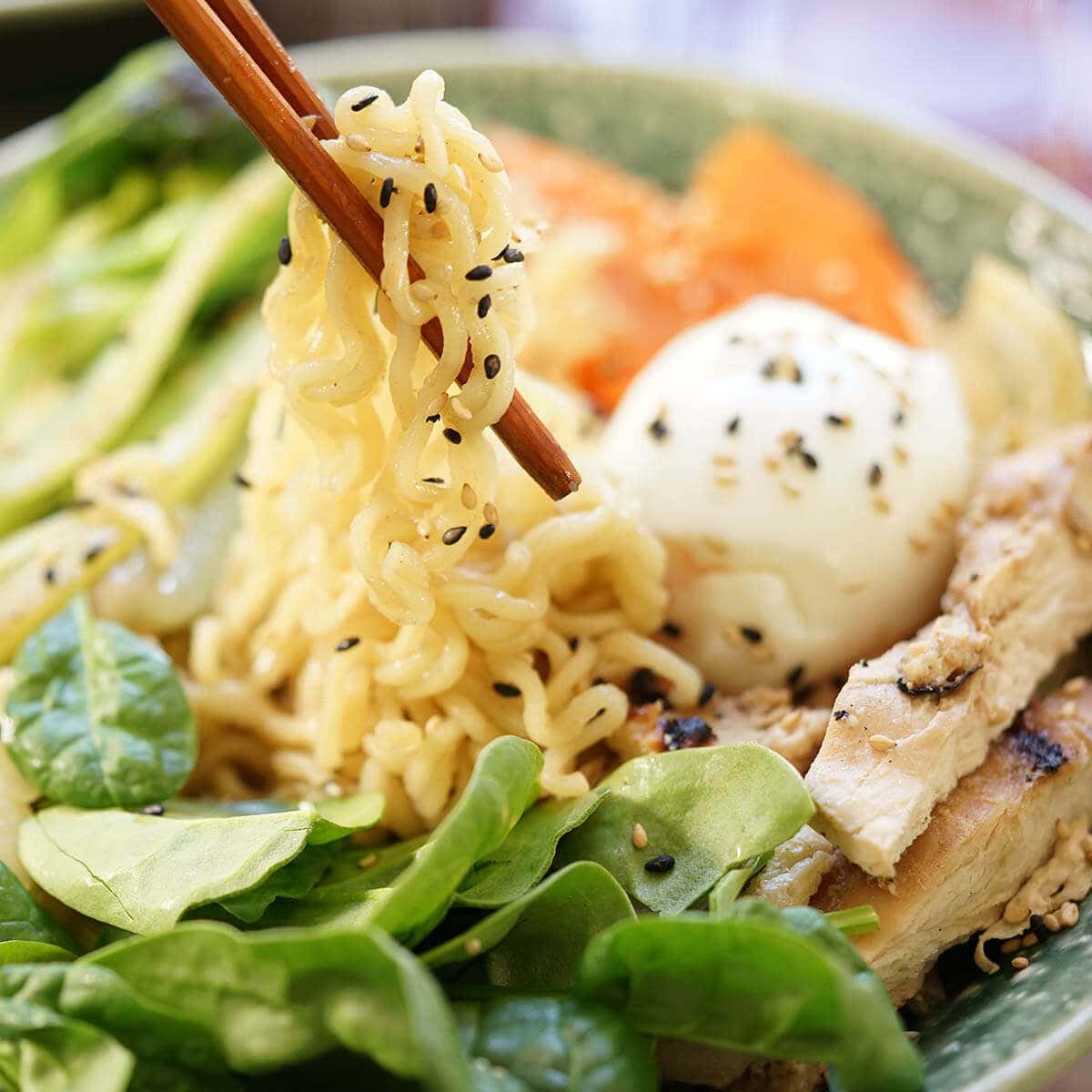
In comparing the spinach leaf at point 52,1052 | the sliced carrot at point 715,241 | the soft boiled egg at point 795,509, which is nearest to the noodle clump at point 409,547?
the soft boiled egg at point 795,509

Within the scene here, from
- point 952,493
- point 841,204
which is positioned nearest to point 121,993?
point 952,493

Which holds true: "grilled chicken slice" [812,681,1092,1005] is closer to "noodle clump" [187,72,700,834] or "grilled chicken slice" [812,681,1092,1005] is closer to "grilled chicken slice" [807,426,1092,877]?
"grilled chicken slice" [807,426,1092,877]

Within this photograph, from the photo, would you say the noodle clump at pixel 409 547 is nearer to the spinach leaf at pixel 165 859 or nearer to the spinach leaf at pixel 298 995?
the spinach leaf at pixel 165 859

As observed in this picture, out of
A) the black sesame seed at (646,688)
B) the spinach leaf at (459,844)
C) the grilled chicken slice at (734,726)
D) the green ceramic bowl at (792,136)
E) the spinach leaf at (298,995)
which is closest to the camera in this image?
the spinach leaf at (298,995)

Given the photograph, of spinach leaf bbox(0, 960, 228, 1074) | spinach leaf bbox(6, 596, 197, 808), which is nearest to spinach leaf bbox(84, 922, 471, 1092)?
spinach leaf bbox(0, 960, 228, 1074)

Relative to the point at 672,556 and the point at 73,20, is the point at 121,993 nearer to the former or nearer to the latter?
the point at 672,556

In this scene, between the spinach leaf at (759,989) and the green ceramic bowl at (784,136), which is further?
the green ceramic bowl at (784,136)

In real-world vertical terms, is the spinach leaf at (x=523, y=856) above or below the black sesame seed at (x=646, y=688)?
above
